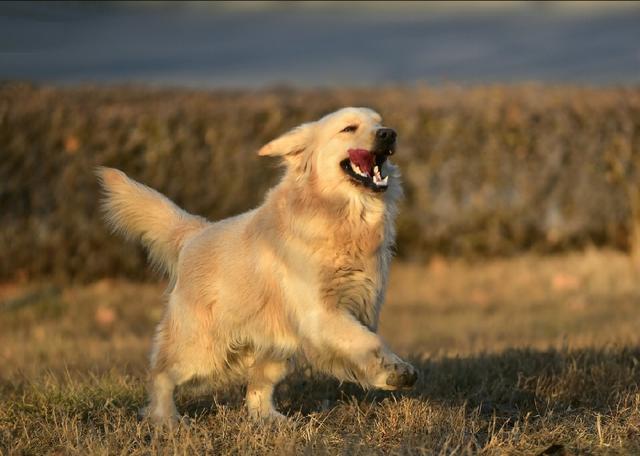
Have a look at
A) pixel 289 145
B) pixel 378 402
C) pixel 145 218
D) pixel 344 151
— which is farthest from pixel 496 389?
pixel 145 218

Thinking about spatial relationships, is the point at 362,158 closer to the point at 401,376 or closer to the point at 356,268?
the point at 356,268

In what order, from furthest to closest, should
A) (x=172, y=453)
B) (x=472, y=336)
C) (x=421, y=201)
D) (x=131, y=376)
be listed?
1. (x=421, y=201)
2. (x=472, y=336)
3. (x=131, y=376)
4. (x=172, y=453)

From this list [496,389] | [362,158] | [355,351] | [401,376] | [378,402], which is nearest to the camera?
[401,376]

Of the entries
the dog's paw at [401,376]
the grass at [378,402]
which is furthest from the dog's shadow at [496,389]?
the dog's paw at [401,376]

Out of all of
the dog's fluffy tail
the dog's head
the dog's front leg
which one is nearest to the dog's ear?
the dog's head

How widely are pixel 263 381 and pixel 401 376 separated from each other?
53.4 inches

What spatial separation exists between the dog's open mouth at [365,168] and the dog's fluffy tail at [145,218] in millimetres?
1209

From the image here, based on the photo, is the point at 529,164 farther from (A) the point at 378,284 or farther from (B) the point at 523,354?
(A) the point at 378,284

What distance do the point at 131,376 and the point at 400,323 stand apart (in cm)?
495

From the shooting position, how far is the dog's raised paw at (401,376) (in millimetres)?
4547

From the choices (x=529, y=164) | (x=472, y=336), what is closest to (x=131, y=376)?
(x=472, y=336)

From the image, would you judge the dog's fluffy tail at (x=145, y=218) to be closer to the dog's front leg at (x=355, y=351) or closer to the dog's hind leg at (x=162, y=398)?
the dog's hind leg at (x=162, y=398)

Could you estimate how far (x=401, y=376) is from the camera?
179 inches

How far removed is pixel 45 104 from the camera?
Answer: 11.7 meters
